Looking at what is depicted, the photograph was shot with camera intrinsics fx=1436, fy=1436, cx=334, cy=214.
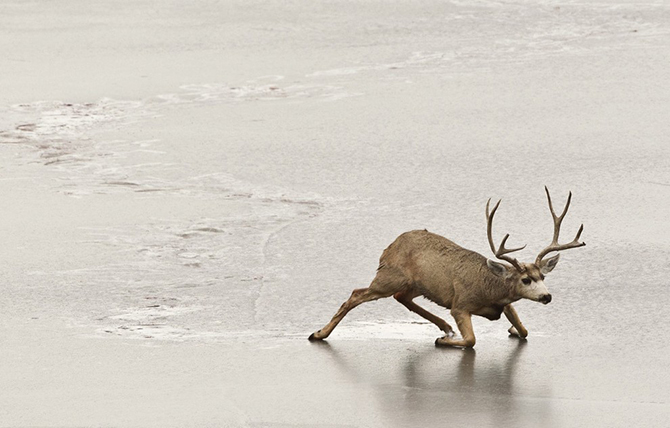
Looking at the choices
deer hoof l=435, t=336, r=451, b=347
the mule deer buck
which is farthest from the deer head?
deer hoof l=435, t=336, r=451, b=347

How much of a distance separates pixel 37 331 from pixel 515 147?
623cm

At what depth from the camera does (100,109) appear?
615 inches

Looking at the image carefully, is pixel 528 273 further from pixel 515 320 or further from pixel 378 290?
pixel 378 290

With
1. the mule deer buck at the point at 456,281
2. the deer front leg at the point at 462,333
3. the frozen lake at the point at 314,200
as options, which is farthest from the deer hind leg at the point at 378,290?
the deer front leg at the point at 462,333

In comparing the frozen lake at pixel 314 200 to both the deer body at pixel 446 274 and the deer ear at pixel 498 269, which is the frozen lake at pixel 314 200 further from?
the deer ear at pixel 498 269

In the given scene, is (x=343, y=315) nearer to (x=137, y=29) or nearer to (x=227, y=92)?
(x=227, y=92)

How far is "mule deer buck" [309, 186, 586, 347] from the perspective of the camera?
29.3 ft

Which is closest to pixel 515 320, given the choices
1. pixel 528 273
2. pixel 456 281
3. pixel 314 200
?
pixel 528 273

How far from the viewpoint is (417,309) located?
31.0ft

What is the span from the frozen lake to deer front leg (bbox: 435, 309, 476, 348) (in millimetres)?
88

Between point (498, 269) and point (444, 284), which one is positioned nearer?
point (498, 269)

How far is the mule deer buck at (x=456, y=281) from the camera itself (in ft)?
29.3

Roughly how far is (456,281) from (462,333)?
384mm

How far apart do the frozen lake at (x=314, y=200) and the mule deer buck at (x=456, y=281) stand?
17 centimetres
